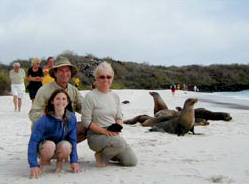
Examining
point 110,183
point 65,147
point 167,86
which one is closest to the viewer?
point 110,183

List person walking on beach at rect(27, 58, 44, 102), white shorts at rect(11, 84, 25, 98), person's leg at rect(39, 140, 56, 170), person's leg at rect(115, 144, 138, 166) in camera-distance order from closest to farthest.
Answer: person's leg at rect(39, 140, 56, 170), person's leg at rect(115, 144, 138, 166), person walking on beach at rect(27, 58, 44, 102), white shorts at rect(11, 84, 25, 98)

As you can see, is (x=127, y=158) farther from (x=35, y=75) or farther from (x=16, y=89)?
(x=16, y=89)

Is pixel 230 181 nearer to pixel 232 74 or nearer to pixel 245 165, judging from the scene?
pixel 245 165

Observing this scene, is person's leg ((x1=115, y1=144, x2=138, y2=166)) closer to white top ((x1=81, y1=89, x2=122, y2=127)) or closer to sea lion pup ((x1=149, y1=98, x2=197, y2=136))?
white top ((x1=81, y1=89, x2=122, y2=127))

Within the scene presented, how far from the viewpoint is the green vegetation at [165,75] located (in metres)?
38.8

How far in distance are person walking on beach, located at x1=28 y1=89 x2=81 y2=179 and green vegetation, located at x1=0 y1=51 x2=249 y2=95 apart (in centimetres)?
2725

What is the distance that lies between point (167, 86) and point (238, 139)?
123ft

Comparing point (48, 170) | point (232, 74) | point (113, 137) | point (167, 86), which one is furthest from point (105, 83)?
point (232, 74)

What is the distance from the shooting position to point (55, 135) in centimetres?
412

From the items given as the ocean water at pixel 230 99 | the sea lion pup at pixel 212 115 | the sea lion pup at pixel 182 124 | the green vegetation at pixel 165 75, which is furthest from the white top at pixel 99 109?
the green vegetation at pixel 165 75

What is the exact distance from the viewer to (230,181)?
12.3ft

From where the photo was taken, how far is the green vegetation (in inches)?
1527

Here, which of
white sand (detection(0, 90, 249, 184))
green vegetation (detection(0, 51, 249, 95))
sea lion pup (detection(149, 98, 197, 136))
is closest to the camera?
white sand (detection(0, 90, 249, 184))

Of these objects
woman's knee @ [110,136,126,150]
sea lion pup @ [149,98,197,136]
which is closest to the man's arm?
woman's knee @ [110,136,126,150]
